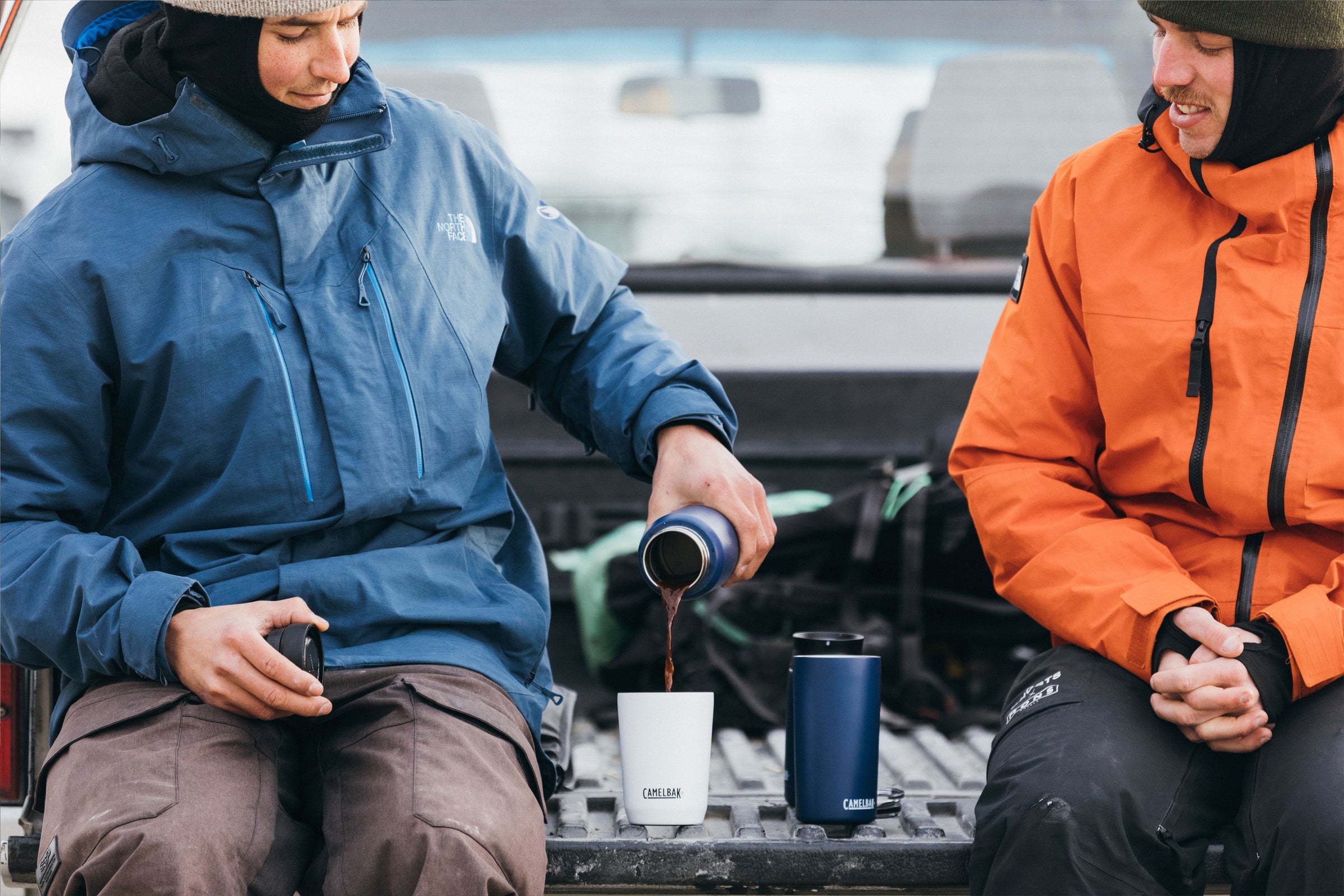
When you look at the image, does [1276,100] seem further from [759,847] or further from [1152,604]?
[759,847]

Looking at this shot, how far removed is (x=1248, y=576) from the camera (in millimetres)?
1974

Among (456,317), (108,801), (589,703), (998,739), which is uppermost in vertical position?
(456,317)

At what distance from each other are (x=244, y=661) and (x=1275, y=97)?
1.47 meters

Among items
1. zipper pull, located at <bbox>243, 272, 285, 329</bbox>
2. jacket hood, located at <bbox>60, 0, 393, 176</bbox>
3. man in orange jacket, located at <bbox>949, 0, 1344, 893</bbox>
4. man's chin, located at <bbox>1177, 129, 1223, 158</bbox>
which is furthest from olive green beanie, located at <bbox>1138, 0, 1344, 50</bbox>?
zipper pull, located at <bbox>243, 272, 285, 329</bbox>

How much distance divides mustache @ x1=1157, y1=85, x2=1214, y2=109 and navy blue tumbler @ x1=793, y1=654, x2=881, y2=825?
85 centimetres

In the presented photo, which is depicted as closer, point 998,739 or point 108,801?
point 108,801

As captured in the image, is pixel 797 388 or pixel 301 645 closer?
pixel 301 645

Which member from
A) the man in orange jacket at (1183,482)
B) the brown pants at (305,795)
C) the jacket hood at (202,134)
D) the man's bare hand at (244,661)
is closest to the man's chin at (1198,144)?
the man in orange jacket at (1183,482)

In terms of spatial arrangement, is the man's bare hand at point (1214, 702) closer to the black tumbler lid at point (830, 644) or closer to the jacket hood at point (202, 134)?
the black tumbler lid at point (830, 644)

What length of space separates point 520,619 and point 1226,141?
1134mm

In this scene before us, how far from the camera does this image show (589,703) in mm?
3070

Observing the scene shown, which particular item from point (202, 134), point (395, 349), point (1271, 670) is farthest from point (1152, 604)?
point (202, 134)

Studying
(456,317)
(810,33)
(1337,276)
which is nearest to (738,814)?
(456,317)

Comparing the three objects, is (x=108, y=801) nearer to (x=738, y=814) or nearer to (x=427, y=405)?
(x=427, y=405)
